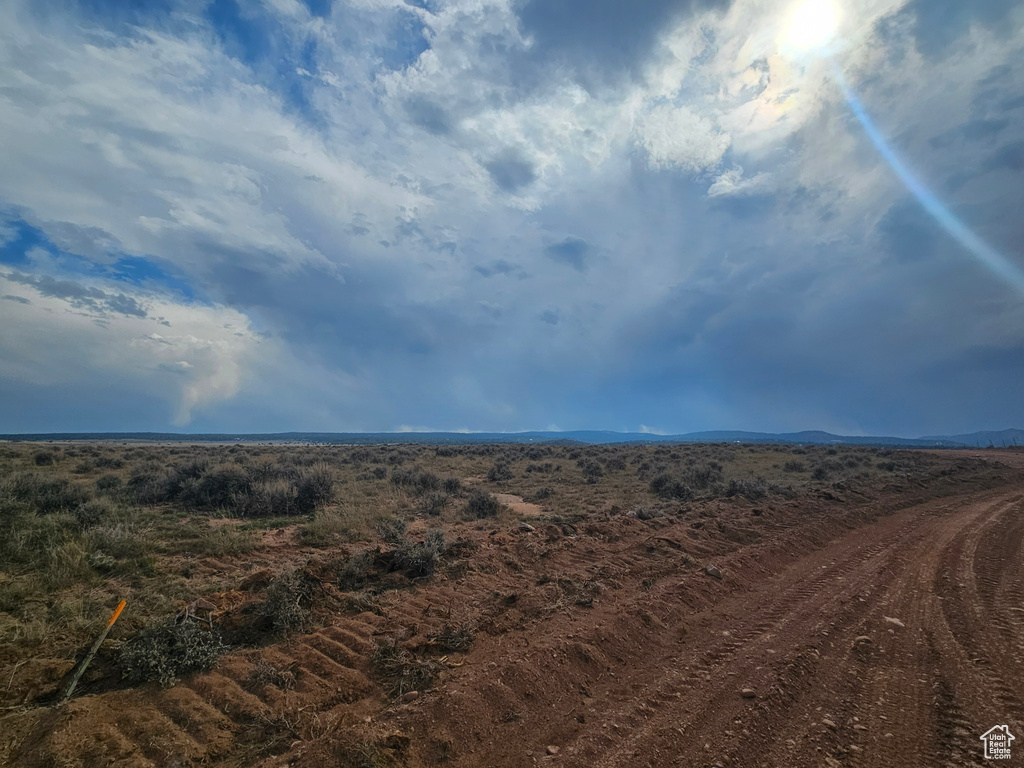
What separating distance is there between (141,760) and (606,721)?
4413 millimetres

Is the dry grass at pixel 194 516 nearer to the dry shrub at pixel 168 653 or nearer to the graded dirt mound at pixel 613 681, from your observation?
the dry shrub at pixel 168 653

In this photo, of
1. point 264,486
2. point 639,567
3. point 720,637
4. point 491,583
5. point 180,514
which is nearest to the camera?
point 720,637

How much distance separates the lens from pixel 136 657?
505cm

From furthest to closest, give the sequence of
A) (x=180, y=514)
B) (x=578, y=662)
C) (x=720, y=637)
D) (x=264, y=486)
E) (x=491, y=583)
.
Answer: (x=264, y=486) → (x=180, y=514) → (x=491, y=583) → (x=720, y=637) → (x=578, y=662)

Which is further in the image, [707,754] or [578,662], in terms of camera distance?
[578,662]

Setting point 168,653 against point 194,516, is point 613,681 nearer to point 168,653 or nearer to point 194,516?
point 168,653

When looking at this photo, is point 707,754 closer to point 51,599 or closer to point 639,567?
point 639,567

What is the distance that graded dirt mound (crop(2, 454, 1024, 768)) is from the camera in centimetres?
411

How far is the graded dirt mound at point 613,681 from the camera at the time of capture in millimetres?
4109

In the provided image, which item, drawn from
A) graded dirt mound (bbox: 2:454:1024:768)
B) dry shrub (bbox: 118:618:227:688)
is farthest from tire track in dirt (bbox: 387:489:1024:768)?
dry shrub (bbox: 118:618:227:688)

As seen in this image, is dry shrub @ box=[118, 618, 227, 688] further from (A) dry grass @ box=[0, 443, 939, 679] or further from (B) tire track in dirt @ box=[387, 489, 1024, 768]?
(B) tire track in dirt @ box=[387, 489, 1024, 768]

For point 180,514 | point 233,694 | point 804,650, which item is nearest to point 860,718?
point 804,650

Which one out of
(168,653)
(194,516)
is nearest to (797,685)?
(168,653)

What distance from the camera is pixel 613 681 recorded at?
17.7 feet
